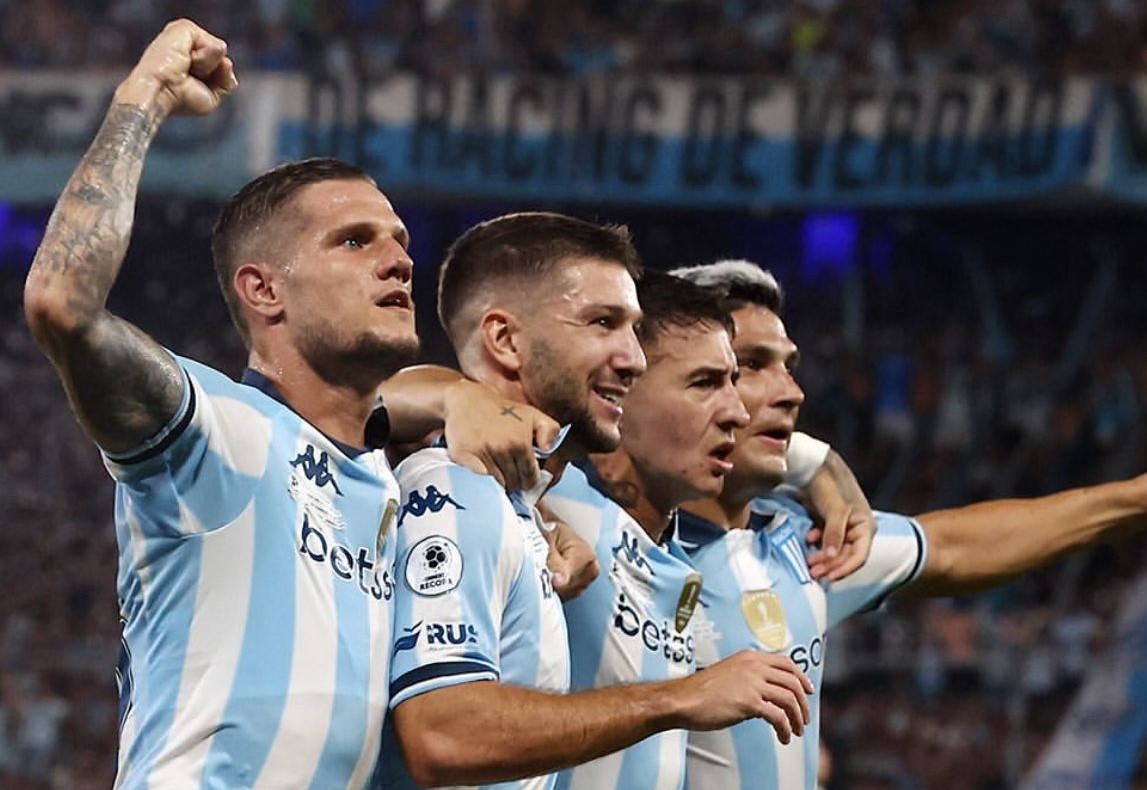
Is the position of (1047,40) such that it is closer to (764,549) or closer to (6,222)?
(6,222)

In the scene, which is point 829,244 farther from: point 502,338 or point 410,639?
point 410,639

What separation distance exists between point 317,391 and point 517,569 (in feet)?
1.49

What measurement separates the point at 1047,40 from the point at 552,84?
11.7 ft

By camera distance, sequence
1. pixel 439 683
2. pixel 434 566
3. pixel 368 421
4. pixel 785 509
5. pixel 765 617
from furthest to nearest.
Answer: pixel 785 509, pixel 765 617, pixel 368 421, pixel 434 566, pixel 439 683

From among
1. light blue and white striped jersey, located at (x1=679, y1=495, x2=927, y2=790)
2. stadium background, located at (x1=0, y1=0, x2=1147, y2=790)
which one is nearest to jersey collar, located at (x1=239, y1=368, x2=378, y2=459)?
light blue and white striped jersey, located at (x1=679, y1=495, x2=927, y2=790)

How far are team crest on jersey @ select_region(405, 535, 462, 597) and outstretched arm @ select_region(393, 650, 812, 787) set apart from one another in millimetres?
180

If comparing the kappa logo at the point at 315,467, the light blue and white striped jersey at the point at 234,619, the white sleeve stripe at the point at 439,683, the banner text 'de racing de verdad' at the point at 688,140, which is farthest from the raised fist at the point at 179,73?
the banner text 'de racing de verdad' at the point at 688,140

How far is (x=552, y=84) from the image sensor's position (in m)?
13.0

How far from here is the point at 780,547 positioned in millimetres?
4461

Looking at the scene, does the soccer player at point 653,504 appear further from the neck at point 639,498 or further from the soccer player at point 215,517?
the soccer player at point 215,517

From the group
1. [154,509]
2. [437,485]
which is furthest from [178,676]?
[437,485]

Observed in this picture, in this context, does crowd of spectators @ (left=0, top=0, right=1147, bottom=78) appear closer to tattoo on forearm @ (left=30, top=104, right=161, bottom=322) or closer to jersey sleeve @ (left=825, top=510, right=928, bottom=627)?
jersey sleeve @ (left=825, top=510, right=928, bottom=627)

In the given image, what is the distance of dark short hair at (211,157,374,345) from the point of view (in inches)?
129

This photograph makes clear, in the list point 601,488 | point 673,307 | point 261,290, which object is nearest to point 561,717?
point 261,290
